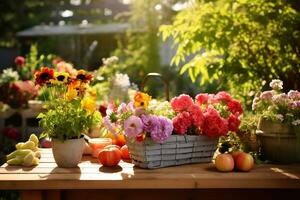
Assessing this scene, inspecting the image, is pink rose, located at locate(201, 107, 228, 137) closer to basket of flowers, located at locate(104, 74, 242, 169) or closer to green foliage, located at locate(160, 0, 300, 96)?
basket of flowers, located at locate(104, 74, 242, 169)

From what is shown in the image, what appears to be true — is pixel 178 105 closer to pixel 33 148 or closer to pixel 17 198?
pixel 33 148

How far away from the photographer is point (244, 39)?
14.0 ft

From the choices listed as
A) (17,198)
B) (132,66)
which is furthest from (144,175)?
(132,66)

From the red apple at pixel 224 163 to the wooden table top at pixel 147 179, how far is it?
1.3 inches

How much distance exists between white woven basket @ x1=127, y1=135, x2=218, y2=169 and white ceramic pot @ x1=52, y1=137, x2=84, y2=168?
0.27 m

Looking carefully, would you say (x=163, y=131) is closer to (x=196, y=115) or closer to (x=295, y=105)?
(x=196, y=115)

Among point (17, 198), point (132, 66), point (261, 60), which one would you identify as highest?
point (132, 66)

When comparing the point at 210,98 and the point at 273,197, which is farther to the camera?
the point at 210,98

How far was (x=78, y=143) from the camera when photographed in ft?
8.25

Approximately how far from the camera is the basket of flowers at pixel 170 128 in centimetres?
237

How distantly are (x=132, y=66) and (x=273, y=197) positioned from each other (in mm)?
8360

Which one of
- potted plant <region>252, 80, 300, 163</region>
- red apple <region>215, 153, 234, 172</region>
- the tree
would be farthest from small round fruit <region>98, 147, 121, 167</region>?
the tree

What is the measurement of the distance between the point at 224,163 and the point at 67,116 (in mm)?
843

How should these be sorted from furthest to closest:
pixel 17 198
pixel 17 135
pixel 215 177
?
pixel 17 135 < pixel 17 198 < pixel 215 177
